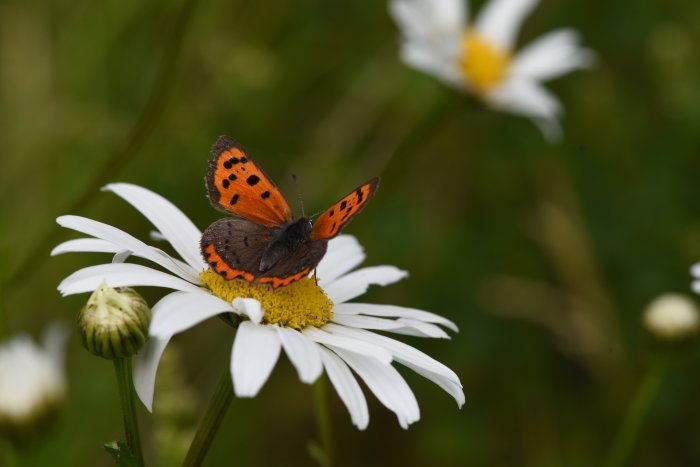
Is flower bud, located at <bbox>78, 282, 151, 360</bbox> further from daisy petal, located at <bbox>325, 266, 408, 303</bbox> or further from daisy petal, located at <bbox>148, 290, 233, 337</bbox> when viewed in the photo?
daisy petal, located at <bbox>325, 266, 408, 303</bbox>

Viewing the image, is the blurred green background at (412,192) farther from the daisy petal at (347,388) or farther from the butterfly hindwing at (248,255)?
the daisy petal at (347,388)

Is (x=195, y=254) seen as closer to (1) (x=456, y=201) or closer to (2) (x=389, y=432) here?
(2) (x=389, y=432)

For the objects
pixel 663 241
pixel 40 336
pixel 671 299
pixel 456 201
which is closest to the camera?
pixel 671 299

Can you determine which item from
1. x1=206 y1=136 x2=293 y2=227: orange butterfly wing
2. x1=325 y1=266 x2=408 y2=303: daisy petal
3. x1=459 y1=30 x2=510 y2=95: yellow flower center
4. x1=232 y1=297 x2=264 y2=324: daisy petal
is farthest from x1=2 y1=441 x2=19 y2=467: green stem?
x1=459 y1=30 x2=510 y2=95: yellow flower center

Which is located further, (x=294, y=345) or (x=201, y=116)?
(x=201, y=116)

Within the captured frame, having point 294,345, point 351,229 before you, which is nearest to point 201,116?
point 351,229
